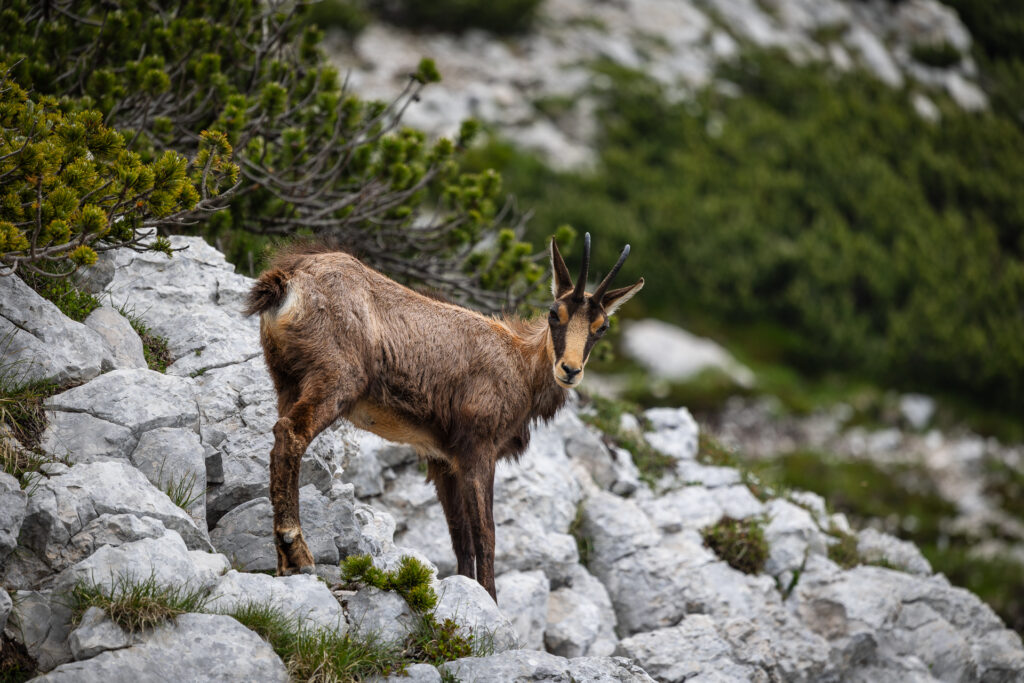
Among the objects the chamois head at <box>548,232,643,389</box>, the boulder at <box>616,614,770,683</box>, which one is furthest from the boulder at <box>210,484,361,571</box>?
the boulder at <box>616,614,770,683</box>

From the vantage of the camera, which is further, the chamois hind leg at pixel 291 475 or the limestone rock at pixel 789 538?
the limestone rock at pixel 789 538

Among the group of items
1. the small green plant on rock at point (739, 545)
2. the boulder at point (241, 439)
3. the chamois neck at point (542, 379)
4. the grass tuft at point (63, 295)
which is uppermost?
the chamois neck at point (542, 379)

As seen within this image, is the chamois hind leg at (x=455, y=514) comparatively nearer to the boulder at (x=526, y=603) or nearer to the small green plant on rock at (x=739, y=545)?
the boulder at (x=526, y=603)

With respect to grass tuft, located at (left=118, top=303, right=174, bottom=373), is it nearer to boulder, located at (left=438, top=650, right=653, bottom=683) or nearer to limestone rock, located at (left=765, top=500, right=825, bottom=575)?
boulder, located at (left=438, top=650, right=653, bottom=683)

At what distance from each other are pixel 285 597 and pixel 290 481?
87 centimetres

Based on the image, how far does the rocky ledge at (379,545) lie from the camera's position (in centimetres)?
625

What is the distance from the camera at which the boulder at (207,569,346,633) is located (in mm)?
6492

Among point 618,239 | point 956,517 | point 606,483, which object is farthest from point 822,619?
point 618,239

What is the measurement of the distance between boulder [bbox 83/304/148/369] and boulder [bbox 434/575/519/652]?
10.9 ft

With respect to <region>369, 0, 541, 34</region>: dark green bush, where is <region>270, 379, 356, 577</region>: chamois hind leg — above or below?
above

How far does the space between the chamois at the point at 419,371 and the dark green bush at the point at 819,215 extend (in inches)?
711

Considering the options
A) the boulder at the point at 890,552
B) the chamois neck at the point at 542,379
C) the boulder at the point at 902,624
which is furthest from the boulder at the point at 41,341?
the boulder at the point at 890,552

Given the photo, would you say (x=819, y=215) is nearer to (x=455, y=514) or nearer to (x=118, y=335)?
(x=455, y=514)

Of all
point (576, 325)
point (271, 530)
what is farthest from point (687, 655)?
point (271, 530)
